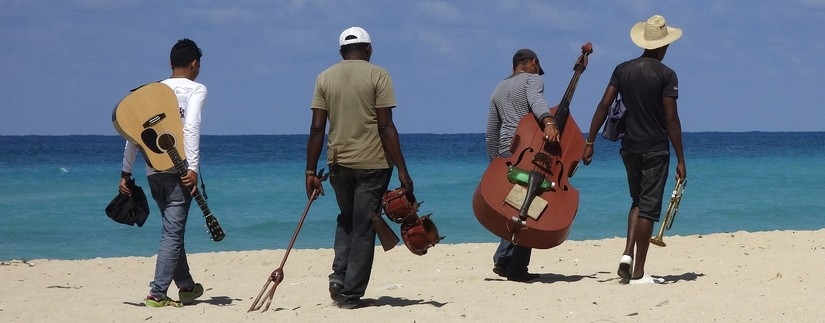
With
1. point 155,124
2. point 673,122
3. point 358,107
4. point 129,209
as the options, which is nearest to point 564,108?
point 673,122

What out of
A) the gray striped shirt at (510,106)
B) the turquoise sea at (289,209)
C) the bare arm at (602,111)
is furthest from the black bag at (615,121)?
the turquoise sea at (289,209)

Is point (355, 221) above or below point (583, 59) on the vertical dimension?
below

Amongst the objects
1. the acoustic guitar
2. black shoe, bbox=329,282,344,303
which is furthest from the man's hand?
black shoe, bbox=329,282,344,303

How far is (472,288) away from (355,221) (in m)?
Result: 1.39

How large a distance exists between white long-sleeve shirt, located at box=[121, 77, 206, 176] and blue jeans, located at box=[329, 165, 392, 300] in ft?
2.53

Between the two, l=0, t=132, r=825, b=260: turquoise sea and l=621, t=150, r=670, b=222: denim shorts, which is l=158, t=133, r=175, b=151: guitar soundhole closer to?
l=621, t=150, r=670, b=222: denim shorts

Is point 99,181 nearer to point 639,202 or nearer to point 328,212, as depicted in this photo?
point 328,212

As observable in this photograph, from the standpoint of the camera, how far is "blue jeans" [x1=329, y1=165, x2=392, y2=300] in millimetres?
6672

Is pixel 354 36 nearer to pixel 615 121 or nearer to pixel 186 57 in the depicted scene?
pixel 186 57

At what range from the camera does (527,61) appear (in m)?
7.96

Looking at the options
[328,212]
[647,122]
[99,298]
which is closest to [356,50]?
[647,122]

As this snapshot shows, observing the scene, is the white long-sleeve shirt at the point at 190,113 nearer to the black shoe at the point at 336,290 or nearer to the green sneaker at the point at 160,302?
the green sneaker at the point at 160,302

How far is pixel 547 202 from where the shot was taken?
7.28 m

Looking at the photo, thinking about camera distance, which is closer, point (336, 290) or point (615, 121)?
point (336, 290)
